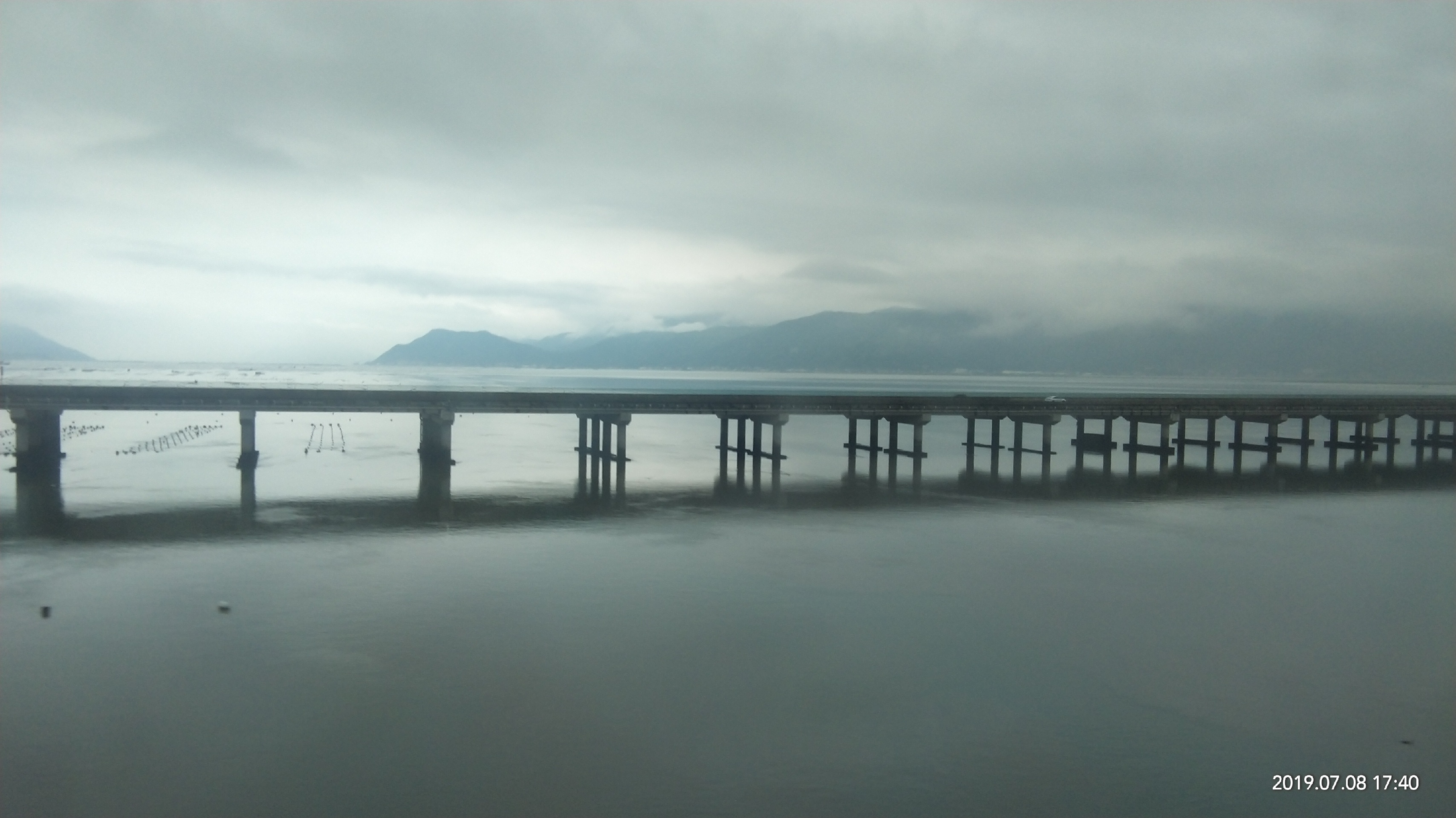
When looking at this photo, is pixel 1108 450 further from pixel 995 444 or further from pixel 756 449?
pixel 756 449

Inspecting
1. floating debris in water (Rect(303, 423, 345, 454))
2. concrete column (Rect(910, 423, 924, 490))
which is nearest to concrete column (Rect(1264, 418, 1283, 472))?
concrete column (Rect(910, 423, 924, 490))

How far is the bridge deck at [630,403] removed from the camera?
3497cm

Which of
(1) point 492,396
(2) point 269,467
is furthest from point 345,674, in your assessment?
(2) point 269,467

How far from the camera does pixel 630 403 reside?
40469 millimetres

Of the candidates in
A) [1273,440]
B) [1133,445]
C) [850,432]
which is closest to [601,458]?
[850,432]

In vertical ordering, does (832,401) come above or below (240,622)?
above

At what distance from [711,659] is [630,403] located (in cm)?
2568

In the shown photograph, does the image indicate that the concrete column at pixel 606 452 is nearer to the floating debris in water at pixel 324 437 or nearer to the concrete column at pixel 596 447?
the concrete column at pixel 596 447

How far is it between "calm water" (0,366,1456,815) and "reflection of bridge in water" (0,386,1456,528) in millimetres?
4613

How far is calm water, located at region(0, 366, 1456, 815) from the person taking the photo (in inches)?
443

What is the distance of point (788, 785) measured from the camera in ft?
36.6

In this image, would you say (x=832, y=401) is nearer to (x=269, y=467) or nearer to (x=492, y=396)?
(x=492, y=396)

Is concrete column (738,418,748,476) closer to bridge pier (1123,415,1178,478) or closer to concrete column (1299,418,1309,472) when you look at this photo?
bridge pier (1123,415,1178,478)

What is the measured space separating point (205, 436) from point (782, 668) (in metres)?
51.9
